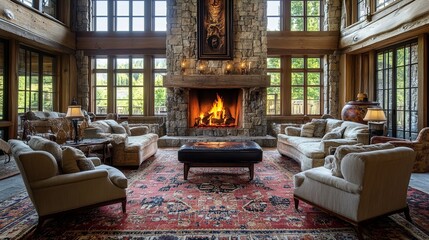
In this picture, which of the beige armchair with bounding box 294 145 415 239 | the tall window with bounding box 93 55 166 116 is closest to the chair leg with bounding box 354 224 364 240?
the beige armchair with bounding box 294 145 415 239

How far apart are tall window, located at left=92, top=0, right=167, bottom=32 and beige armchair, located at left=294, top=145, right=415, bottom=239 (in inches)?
341

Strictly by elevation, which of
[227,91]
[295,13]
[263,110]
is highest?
[295,13]

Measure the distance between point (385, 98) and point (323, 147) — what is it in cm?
447

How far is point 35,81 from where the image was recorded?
9.03 m

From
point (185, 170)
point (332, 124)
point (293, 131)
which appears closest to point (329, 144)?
point (332, 124)

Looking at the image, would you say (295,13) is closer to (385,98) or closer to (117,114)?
(385,98)

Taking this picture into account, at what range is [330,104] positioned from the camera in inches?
401

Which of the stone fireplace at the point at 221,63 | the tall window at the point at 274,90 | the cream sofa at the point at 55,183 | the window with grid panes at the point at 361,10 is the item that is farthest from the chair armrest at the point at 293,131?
the cream sofa at the point at 55,183

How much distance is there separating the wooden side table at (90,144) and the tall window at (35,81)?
408 centimetres

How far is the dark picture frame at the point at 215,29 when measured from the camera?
934cm

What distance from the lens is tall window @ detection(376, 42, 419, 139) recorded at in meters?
7.52

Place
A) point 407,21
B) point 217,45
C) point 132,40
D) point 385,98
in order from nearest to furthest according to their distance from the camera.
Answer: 1. point 407,21
2. point 385,98
3. point 217,45
4. point 132,40

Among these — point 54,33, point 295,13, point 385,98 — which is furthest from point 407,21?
point 54,33

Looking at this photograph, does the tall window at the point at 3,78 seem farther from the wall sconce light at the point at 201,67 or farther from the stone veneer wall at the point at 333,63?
the stone veneer wall at the point at 333,63
